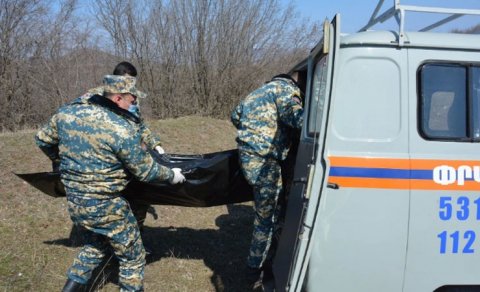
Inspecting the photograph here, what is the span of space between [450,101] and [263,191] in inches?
73.9

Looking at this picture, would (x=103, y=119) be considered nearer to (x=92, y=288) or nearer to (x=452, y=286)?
(x=92, y=288)

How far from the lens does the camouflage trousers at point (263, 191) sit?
4.11 meters

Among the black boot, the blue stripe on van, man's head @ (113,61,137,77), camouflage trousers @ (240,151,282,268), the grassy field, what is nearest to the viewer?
the blue stripe on van

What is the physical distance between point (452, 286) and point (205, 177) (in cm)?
239

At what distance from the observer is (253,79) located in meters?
14.9

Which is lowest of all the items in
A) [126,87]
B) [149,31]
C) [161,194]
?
[161,194]

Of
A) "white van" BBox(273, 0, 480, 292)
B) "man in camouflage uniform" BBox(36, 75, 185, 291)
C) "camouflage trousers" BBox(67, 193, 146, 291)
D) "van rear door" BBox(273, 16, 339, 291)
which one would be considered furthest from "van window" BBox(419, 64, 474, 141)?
"camouflage trousers" BBox(67, 193, 146, 291)

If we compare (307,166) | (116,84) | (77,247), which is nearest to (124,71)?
(116,84)

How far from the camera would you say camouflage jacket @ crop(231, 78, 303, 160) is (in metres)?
3.99

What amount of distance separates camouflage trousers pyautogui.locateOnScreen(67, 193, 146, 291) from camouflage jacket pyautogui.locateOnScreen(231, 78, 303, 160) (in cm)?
129

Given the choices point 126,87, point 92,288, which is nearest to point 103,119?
point 126,87

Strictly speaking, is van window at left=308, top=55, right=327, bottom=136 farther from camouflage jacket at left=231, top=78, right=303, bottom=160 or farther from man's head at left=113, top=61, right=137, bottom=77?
man's head at left=113, top=61, right=137, bottom=77

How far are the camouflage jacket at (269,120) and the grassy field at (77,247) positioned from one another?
59.2 inches

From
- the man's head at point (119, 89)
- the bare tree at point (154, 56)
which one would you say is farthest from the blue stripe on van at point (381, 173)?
the bare tree at point (154, 56)
